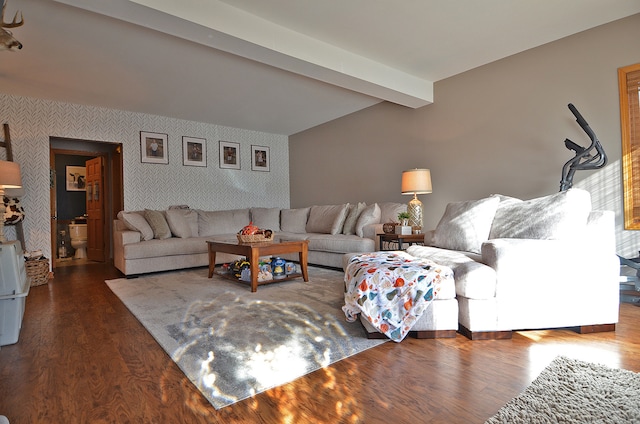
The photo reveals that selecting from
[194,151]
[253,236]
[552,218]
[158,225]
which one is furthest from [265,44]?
[194,151]

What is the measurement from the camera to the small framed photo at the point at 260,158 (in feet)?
23.0

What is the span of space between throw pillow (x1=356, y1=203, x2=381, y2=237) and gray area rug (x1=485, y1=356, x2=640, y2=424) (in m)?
3.09

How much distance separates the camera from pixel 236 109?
5.59 meters

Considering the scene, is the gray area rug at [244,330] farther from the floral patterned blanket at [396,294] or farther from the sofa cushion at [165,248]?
the sofa cushion at [165,248]

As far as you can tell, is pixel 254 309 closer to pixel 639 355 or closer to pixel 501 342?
pixel 501 342

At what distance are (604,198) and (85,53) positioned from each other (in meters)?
5.27

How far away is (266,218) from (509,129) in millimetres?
4020

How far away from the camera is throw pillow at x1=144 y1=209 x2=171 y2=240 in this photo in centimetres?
488

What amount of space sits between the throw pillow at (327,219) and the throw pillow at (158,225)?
216 cm

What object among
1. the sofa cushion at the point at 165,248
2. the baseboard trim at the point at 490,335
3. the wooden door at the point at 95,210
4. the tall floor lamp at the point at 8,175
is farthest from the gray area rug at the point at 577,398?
the wooden door at the point at 95,210

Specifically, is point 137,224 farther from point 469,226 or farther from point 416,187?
point 469,226

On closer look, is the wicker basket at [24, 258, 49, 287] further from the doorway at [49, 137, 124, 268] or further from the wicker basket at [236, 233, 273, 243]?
the wicker basket at [236, 233, 273, 243]

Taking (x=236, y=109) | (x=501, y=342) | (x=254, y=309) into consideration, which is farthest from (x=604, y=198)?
(x=236, y=109)

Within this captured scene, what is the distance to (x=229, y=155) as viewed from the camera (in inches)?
265
